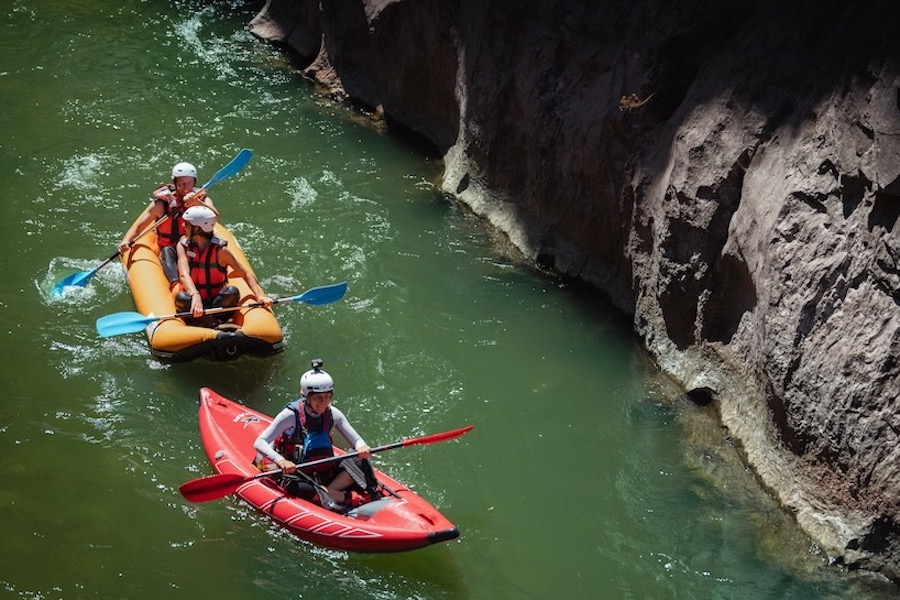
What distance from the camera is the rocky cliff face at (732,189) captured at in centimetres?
643

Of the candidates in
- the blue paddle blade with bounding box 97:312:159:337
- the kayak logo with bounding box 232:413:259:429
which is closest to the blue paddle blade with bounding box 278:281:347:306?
the blue paddle blade with bounding box 97:312:159:337

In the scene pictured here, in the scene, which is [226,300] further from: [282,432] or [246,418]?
[282,432]

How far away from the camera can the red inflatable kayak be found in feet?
19.5

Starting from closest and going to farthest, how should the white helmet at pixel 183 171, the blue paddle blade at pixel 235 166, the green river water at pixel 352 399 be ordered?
the green river water at pixel 352 399 → the white helmet at pixel 183 171 → the blue paddle blade at pixel 235 166

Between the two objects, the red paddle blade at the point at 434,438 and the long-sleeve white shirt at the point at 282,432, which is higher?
the red paddle blade at the point at 434,438

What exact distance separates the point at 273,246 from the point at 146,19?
576 centimetres

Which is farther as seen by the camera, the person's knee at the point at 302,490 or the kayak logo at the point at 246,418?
the kayak logo at the point at 246,418

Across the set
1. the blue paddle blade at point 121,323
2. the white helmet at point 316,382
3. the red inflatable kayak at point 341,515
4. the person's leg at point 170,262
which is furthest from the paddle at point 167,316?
the white helmet at point 316,382

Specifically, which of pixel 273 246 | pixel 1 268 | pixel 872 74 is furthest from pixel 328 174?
pixel 872 74

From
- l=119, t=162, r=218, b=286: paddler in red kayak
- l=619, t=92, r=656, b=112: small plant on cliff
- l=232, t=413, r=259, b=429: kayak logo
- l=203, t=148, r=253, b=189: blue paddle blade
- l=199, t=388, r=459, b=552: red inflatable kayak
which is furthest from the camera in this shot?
l=203, t=148, r=253, b=189: blue paddle blade

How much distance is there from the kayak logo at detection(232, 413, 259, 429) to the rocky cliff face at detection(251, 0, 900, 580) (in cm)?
305

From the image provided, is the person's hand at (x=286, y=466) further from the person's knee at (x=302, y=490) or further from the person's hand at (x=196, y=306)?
the person's hand at (x=196, y=306)

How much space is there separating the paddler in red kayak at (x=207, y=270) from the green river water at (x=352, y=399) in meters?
0.42

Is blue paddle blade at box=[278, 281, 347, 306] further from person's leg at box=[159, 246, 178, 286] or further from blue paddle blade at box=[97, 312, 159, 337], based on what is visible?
blue paddle blade at box=[97, 312, 159, 337]
